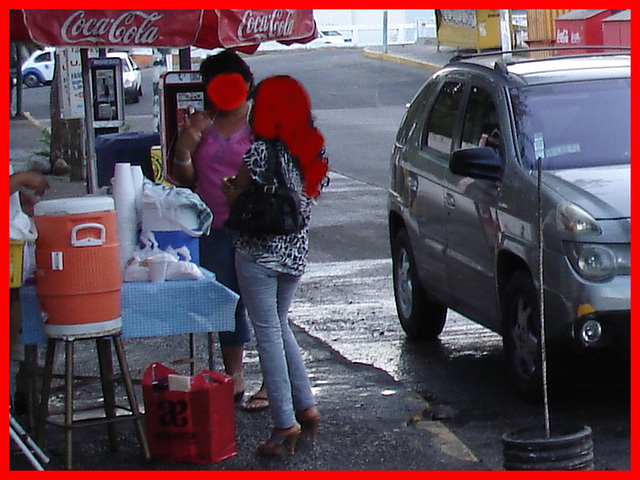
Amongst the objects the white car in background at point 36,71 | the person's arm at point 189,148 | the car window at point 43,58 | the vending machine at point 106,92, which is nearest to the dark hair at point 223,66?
the person's arm at point 189,148

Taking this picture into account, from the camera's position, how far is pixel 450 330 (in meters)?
8.73

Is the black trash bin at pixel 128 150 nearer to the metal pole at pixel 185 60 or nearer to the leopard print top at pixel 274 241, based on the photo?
the metal pole at pixel 185 60

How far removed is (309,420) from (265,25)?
2601mm

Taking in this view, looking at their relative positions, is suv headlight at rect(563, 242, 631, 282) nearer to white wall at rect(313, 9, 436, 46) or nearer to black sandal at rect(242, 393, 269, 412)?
black sandal at rect(242, 393, 269, 412)

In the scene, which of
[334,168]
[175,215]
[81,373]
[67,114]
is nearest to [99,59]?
[67,114]

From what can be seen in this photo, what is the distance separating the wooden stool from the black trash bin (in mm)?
3055

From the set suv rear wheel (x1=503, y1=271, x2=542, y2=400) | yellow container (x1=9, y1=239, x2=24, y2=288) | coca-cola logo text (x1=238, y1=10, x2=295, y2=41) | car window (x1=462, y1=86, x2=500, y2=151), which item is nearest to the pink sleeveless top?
coca-cola logo text (x1=238, y1=10, x2=295, y2=41)

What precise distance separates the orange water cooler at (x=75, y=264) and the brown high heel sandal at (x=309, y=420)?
107 centimetres

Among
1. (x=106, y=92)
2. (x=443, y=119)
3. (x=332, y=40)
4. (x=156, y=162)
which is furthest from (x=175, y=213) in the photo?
(x=332, y=40)

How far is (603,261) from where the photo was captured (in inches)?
242

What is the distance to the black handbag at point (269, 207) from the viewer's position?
5672 mm

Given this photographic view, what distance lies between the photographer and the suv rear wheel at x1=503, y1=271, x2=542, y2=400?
655cm

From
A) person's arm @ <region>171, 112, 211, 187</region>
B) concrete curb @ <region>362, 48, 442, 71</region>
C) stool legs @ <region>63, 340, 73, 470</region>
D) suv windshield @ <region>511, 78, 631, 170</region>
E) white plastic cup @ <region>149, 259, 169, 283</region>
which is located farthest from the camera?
concrete curb @ <region>362, 48, 442, 71</region>

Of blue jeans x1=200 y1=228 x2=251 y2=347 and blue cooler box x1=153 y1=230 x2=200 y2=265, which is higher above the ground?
blue cooler box x1=153 y1=230 x2=200 y2=265
